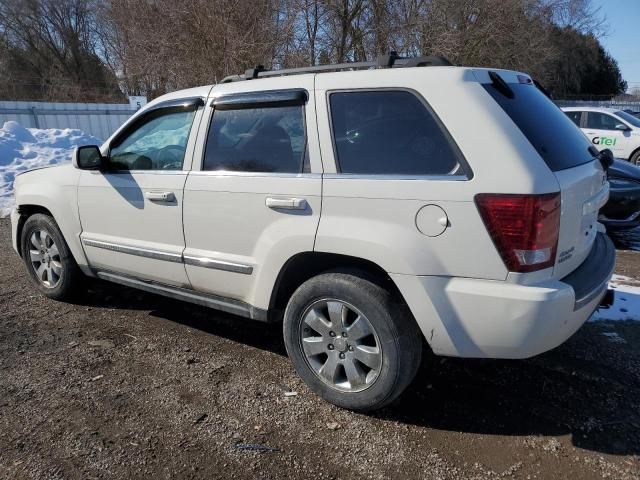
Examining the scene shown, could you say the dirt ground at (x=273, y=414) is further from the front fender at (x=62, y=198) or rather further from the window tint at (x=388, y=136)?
the window tint at (x=388, y=136)

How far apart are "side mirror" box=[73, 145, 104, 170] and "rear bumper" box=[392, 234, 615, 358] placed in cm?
256

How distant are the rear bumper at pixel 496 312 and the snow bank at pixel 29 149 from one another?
8.90m

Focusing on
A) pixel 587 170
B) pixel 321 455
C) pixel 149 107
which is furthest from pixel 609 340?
pixel 149 107

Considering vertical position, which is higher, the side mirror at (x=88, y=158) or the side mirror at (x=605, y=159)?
the side mirror at (x=88, y=158)

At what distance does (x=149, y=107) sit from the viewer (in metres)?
3.88

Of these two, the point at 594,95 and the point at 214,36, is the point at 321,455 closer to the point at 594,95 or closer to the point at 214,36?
the point at 214,36

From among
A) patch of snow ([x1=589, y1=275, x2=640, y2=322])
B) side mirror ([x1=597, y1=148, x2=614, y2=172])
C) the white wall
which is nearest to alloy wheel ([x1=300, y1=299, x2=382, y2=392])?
side mirror ([x1=597, y1=148, x2=614, y2=172])

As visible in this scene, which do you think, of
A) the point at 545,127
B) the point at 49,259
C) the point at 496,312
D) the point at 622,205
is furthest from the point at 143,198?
the point at 622,205

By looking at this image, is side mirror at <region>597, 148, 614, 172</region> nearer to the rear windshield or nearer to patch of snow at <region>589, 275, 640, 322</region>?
the rear windshield

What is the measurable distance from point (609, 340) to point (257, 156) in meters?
2.82

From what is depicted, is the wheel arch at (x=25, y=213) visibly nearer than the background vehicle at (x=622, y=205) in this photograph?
Yes

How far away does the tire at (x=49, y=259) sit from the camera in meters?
4.48

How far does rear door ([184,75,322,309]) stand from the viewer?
9.75 ft

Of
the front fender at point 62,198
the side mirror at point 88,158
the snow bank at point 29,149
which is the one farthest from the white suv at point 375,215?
the snow bank at point 29,149
